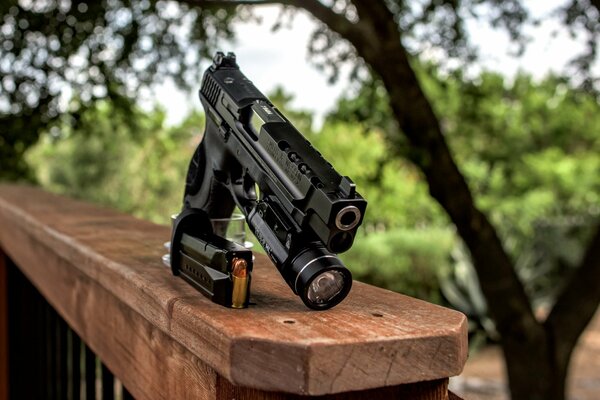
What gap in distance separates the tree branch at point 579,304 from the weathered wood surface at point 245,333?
2590mm

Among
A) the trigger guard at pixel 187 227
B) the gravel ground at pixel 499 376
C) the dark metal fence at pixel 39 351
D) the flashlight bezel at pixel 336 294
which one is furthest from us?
the gravel ground at pixel 499 376

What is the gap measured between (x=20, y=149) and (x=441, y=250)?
435 cm

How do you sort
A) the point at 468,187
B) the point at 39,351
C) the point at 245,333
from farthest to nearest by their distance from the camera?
the point at 468,187, the point at 39,351, the point at 245,333

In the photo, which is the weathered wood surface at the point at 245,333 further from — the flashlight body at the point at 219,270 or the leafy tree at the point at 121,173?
the leafy tree at the point at 121,173

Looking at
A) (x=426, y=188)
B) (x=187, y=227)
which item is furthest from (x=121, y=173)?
(x=187, y=227)

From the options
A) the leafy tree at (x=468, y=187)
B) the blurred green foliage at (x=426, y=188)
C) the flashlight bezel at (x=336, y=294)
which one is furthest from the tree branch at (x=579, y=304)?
the flashlight bezel at (x=336, y=294)

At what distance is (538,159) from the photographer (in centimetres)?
891

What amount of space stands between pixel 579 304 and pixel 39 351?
7.75 feet

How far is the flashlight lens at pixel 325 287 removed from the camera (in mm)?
767

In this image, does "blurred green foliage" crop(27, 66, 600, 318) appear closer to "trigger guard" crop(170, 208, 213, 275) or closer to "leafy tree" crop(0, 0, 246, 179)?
"leafy tree" crop(0, 0, 246, 179)

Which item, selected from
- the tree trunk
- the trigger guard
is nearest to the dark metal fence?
the trigger guard

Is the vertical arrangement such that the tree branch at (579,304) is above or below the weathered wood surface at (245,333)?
below

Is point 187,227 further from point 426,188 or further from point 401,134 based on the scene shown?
point 426,188

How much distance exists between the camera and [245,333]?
2.20ft
